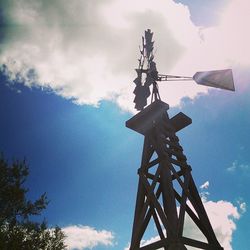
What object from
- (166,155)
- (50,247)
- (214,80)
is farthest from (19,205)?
(214,80)

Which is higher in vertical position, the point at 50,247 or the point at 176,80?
the point at 176,80

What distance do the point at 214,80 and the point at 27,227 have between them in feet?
32.4

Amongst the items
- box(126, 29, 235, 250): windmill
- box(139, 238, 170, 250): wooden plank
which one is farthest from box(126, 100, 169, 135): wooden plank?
box(139, 238, 170, 250): wooden plank

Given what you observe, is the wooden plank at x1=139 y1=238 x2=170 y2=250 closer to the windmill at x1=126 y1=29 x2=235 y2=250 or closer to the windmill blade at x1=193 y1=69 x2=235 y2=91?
the windmill at x1=126 y1=29 x2=235 y2=250

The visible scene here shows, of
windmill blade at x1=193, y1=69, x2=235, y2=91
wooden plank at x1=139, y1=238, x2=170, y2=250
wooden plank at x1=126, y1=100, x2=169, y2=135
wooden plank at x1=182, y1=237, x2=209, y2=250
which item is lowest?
wooden plank at x1=139, y1=238, x2=170, y2=250

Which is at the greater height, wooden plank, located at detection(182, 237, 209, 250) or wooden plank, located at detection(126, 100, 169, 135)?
wooden plank, located at detection(126, 100, 169, 135)

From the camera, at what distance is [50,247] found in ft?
48.9

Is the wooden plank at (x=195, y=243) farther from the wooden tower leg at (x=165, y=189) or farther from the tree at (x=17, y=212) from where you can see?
the tree at (x=17, y=212)

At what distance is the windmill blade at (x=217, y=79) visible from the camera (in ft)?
28.2

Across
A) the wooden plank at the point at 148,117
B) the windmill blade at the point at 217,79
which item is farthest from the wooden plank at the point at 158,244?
the windmill blade at the point at 217,79

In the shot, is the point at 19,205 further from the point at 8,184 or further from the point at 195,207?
Answer: the point at 195,207

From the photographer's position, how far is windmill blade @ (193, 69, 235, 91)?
8594 mm

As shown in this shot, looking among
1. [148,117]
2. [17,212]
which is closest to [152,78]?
[148,117]

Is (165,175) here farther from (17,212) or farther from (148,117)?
(17,212)
